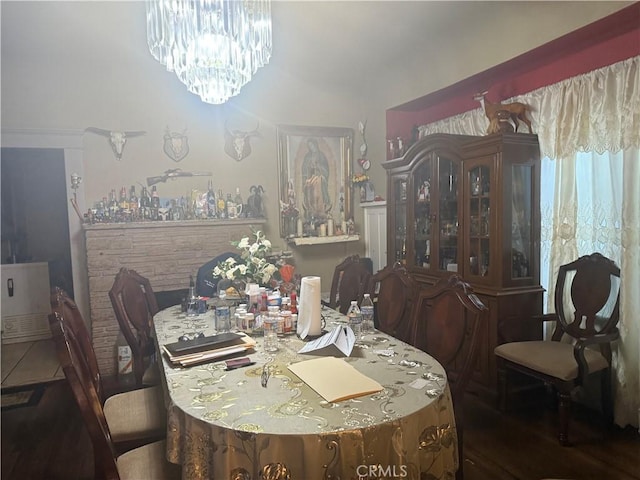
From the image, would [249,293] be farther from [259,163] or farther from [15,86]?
[15,86]

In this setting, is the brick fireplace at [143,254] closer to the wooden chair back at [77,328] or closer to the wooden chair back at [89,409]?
the wooden chair back at [77,328]

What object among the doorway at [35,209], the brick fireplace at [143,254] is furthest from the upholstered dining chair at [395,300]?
the doorway at [35,209]

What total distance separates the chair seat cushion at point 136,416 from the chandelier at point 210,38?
1.66 metres

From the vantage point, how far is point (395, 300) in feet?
7.91

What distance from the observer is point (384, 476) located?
120cm

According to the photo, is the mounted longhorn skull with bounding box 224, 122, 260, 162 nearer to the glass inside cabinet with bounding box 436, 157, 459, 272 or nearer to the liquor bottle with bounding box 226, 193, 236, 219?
the liquor bottle with bounding box 226, 193, 236, 219

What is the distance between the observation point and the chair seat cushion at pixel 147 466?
144 cm

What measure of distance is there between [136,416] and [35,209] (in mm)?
4694

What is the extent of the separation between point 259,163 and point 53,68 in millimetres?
1970

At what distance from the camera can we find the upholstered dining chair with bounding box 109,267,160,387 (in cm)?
247

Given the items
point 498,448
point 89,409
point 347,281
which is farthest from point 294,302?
point 498,448

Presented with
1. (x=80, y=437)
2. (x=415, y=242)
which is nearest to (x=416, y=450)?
(x=80, y=437)

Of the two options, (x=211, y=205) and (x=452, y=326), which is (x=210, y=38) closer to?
(x=452, y=326)

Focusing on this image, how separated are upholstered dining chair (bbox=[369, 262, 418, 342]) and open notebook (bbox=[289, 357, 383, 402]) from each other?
0.80 metres
